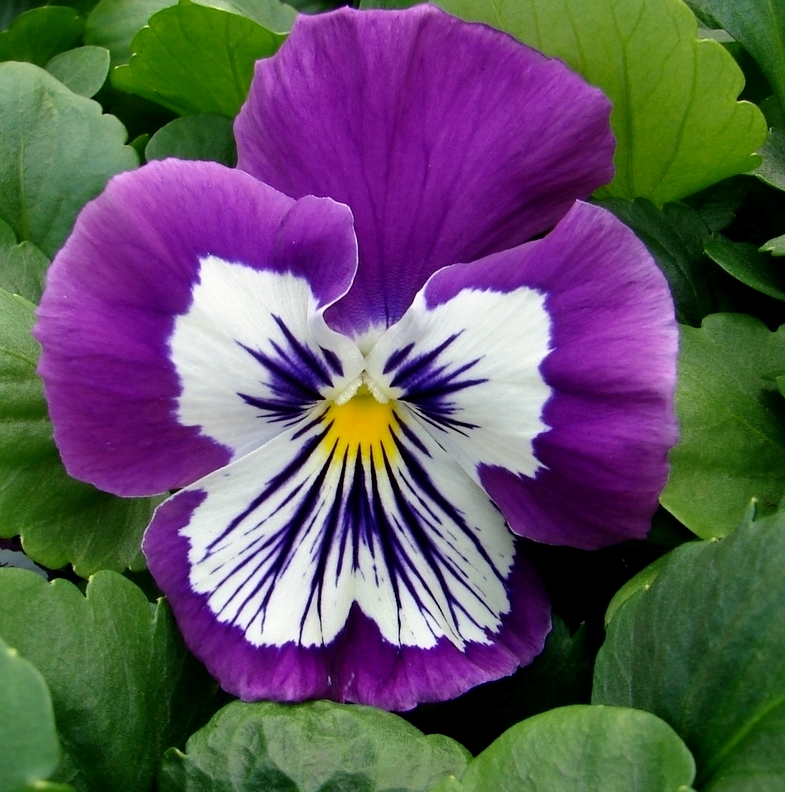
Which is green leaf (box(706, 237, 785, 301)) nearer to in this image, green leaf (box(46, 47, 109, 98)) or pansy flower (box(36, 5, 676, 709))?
pansy flower (box(36, 5, 676, 709))

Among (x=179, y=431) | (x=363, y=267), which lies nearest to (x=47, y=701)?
(x=179, y=431)

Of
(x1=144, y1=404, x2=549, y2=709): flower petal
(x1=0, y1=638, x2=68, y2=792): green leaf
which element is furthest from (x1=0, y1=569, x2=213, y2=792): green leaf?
(x1=0, y1=638, x2=68, y2=792): green leaf

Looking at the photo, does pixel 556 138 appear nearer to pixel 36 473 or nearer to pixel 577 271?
pixel 577 271

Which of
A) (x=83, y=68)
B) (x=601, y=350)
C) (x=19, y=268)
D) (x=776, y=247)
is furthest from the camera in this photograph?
(x=83, y=68)

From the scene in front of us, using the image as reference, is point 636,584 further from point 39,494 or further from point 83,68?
point 83,68

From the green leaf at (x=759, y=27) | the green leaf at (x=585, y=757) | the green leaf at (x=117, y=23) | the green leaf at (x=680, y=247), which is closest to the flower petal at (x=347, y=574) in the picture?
the green leaf at (x=585, y=757)

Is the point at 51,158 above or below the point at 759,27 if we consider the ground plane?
below

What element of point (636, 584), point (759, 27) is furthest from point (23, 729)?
point (759, 27)

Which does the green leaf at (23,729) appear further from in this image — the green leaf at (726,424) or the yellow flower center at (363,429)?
the green leaf at (726,424)
